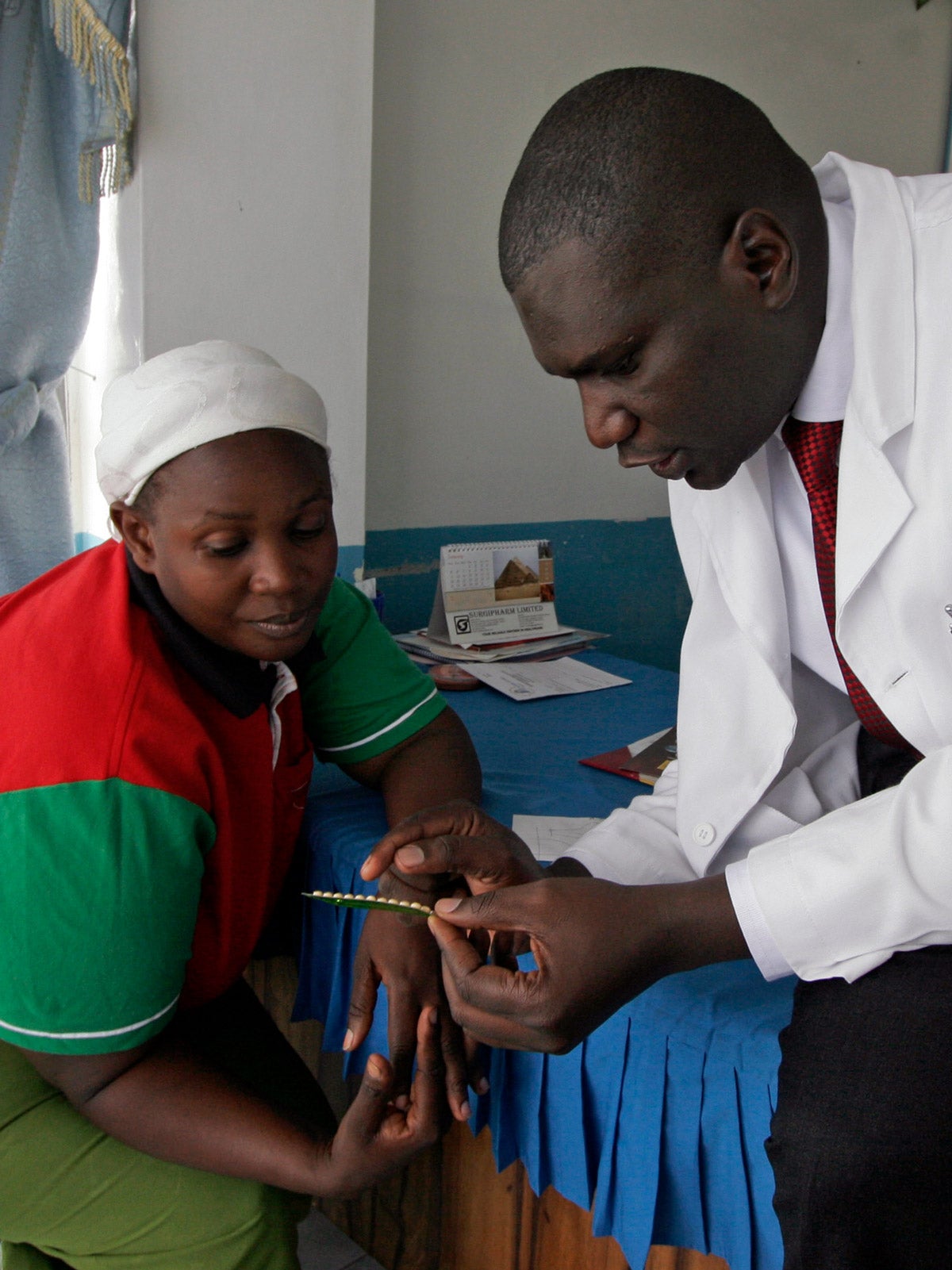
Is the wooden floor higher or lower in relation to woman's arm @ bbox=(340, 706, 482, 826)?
lower

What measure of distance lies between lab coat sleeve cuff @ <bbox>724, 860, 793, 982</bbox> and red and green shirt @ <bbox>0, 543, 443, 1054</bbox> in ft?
1.81

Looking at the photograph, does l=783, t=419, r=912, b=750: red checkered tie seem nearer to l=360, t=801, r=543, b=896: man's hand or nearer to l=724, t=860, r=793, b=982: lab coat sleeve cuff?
l=724, t=860, r=793, b=982: lab coat sleeve cuff

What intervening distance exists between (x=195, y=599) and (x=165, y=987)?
16.6 inches

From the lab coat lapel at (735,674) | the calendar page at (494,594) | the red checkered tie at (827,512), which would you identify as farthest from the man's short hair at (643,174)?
the calendar page at (494,594)

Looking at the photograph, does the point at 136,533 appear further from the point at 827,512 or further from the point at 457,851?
the point at 827,512

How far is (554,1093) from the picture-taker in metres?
1.16

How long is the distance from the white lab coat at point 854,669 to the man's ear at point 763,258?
94mm

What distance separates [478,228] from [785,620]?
2189mm

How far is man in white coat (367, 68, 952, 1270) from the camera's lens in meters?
0.83

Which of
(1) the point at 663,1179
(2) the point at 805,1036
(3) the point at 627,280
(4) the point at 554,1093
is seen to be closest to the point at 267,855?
(4) the point at 554,1093

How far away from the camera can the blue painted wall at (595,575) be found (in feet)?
10.1

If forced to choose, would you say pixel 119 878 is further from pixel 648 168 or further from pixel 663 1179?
pixel 648 168

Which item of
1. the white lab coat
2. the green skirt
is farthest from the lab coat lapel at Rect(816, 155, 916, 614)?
the green skirt

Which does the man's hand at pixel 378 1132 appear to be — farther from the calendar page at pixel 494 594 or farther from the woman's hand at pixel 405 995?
the calendar page at pixel 494 594
